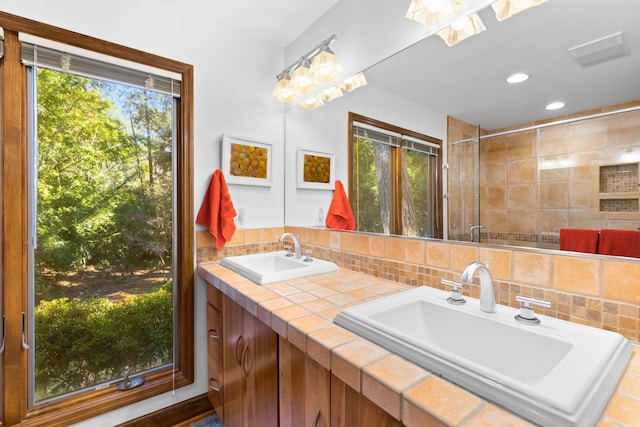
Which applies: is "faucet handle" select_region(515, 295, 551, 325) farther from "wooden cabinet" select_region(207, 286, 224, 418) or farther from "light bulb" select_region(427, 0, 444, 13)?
"wooden cabinet" select_region(207, 286, 224, 418)

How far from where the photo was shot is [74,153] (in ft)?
4.68

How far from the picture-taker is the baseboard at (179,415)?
1.54 meters

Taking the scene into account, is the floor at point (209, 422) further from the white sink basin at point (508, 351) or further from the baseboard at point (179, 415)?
the white sink basin at point (508, 351)

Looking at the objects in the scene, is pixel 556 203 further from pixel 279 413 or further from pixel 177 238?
pixel 177 238

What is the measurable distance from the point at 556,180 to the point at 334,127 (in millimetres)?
1152

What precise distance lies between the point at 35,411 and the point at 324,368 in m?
1.55

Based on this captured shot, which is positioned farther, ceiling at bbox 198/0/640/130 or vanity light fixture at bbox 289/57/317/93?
vanity light fixture at bbox 289/57/317/93

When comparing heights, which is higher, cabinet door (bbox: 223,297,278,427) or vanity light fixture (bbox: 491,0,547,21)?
vanity light fixture (bbox: 491,0,547,21)

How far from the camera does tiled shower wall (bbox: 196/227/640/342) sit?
0.75m

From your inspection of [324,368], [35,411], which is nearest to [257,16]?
[324,368]

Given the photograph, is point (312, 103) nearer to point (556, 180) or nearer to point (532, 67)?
point (532, 67)

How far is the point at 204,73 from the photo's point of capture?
5.77 feet

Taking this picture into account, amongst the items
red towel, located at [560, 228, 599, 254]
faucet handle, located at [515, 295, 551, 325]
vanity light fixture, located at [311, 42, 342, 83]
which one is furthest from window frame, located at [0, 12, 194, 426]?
red towel, located at [560, 228, 599, 254]

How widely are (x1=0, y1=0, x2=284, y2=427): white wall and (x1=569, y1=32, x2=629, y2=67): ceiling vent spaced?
1633mm
